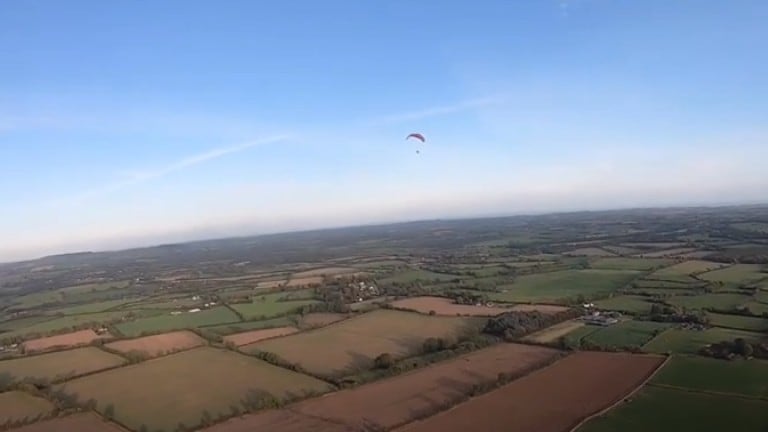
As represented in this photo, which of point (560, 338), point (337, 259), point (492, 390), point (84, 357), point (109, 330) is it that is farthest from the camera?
point (337, 259)

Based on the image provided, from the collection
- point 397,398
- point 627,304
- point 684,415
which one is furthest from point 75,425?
point 627,304

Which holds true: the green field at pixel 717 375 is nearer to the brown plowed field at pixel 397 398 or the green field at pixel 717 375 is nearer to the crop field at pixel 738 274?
the brown plowed field at pixel 397 398

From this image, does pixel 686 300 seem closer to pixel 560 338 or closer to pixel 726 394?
pixel 560 338

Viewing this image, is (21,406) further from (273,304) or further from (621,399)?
(273,304)

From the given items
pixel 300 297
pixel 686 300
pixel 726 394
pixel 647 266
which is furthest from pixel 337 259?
pixel 726 394

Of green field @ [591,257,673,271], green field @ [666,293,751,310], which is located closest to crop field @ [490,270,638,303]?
green field @ [591,257,673,271]

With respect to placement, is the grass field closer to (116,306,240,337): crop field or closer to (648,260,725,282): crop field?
(116,306,240,337): crop field
